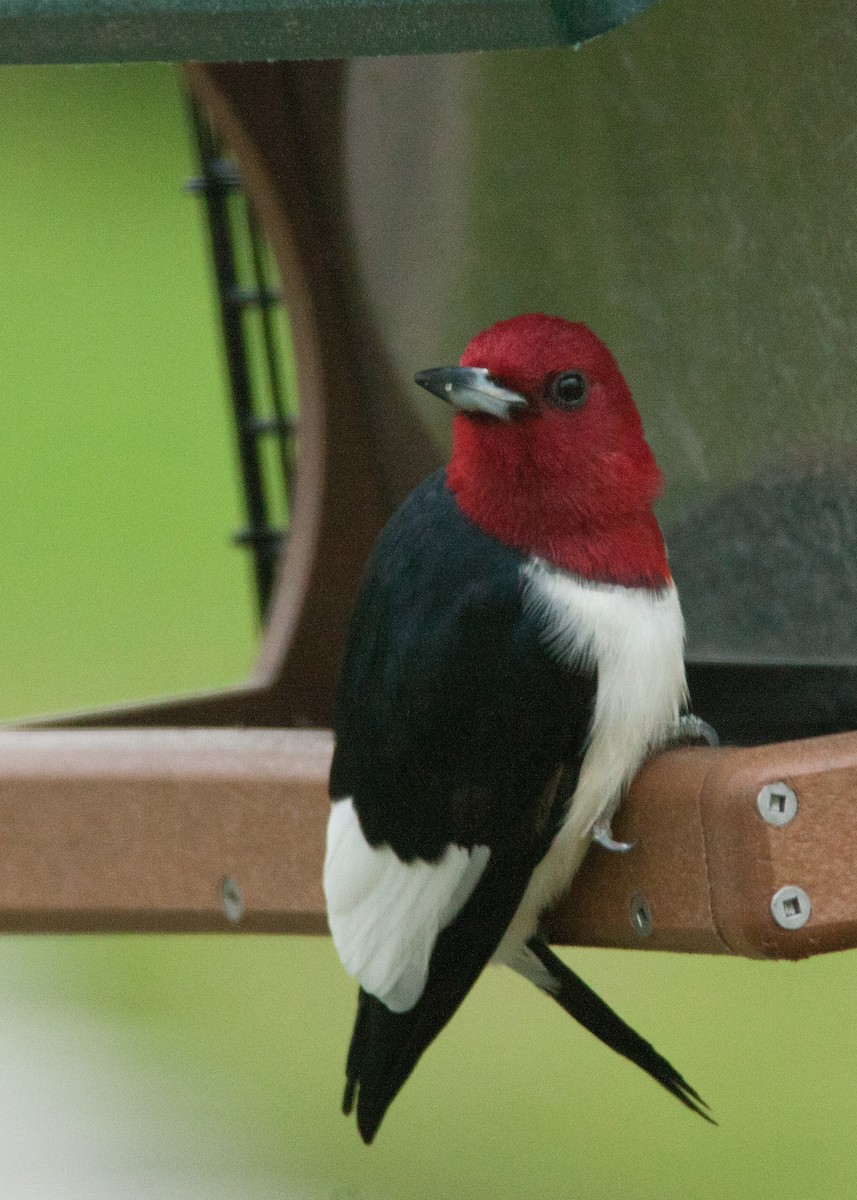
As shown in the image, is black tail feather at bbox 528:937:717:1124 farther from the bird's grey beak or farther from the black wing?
the bird's grey beak

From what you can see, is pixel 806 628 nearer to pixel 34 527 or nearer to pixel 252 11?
pixel 252 11

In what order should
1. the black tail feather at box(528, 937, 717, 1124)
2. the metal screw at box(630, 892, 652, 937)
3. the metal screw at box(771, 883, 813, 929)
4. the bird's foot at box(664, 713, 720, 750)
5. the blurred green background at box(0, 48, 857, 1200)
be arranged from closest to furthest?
the metal screw at box(771, 883, 813, 929)
the metal screw at box(630, 892, 652, 937)
the bird's foot at box(664, 713, 720, 750)
the black tail feather at box(528, 937, 717, 1124)
the blurred green background at box(0, 48, 857, 1200)

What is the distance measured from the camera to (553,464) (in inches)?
95.8

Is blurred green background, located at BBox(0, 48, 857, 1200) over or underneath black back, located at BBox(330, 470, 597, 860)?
underneath

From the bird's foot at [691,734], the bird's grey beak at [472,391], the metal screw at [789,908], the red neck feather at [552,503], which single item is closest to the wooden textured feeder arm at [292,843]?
the metal screw at [789,908]

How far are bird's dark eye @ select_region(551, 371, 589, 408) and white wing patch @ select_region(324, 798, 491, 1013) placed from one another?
532mm

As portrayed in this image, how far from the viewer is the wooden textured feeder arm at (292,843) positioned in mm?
1974

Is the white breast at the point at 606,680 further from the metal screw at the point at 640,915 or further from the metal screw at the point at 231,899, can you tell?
the metal screw at the point at 231,899

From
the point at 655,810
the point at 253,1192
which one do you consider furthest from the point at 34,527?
the point at 655,810

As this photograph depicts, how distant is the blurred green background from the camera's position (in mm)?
4332

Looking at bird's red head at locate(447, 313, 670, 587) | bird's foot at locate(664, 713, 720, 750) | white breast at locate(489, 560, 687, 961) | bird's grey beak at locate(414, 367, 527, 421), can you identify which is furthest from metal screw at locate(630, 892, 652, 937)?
bird's grey beak at locate(414, 367, 527, 421)

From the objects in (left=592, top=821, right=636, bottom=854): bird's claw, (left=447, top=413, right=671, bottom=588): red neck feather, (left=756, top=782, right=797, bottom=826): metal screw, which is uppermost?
(left=447, top=413, right=671, bottom=588): red neck feather

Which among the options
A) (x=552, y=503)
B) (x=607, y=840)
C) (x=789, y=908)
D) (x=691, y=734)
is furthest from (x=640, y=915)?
(x=552, y=503)

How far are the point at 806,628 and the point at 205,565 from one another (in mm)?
4727
